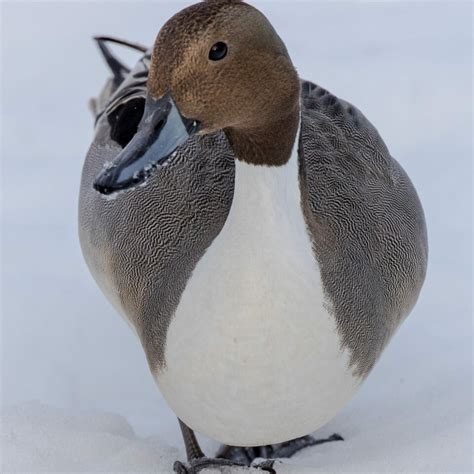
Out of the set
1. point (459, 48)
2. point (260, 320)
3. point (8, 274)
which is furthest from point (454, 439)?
point (459, 48)

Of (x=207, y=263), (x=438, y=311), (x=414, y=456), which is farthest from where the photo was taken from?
(x=438, y=311)

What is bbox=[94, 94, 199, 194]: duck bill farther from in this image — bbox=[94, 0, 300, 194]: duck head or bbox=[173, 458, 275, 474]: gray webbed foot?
bbox=[173, 458, 275, 474]: gray webbed foot

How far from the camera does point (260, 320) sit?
2023mm

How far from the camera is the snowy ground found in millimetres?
2561

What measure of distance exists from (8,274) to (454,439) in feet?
6.05

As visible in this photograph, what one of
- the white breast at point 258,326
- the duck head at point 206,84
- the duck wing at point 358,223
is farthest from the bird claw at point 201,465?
the duck head at point 206,84

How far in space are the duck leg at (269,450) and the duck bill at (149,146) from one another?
1.12 m

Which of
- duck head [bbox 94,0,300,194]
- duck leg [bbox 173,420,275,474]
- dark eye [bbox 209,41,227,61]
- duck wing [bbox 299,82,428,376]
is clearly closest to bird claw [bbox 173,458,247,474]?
duck leg [bbox 173,420,275,474]

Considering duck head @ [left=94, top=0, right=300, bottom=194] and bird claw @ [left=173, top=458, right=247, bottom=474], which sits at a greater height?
duck head @ [left=94, top=0, right=300, bottom=194]

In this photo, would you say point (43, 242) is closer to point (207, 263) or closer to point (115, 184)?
point (207, 263)

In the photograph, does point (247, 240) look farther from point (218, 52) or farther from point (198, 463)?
point (198, 463)

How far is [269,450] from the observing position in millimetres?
2764

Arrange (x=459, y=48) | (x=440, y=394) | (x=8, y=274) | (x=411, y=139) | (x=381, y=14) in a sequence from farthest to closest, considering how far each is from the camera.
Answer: (x=381, y=14) < (x=459, y=48) < (x=411, y=139) < (x=8, y=274) < (x=440, y=394)

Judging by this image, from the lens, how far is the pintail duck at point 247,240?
186cm
